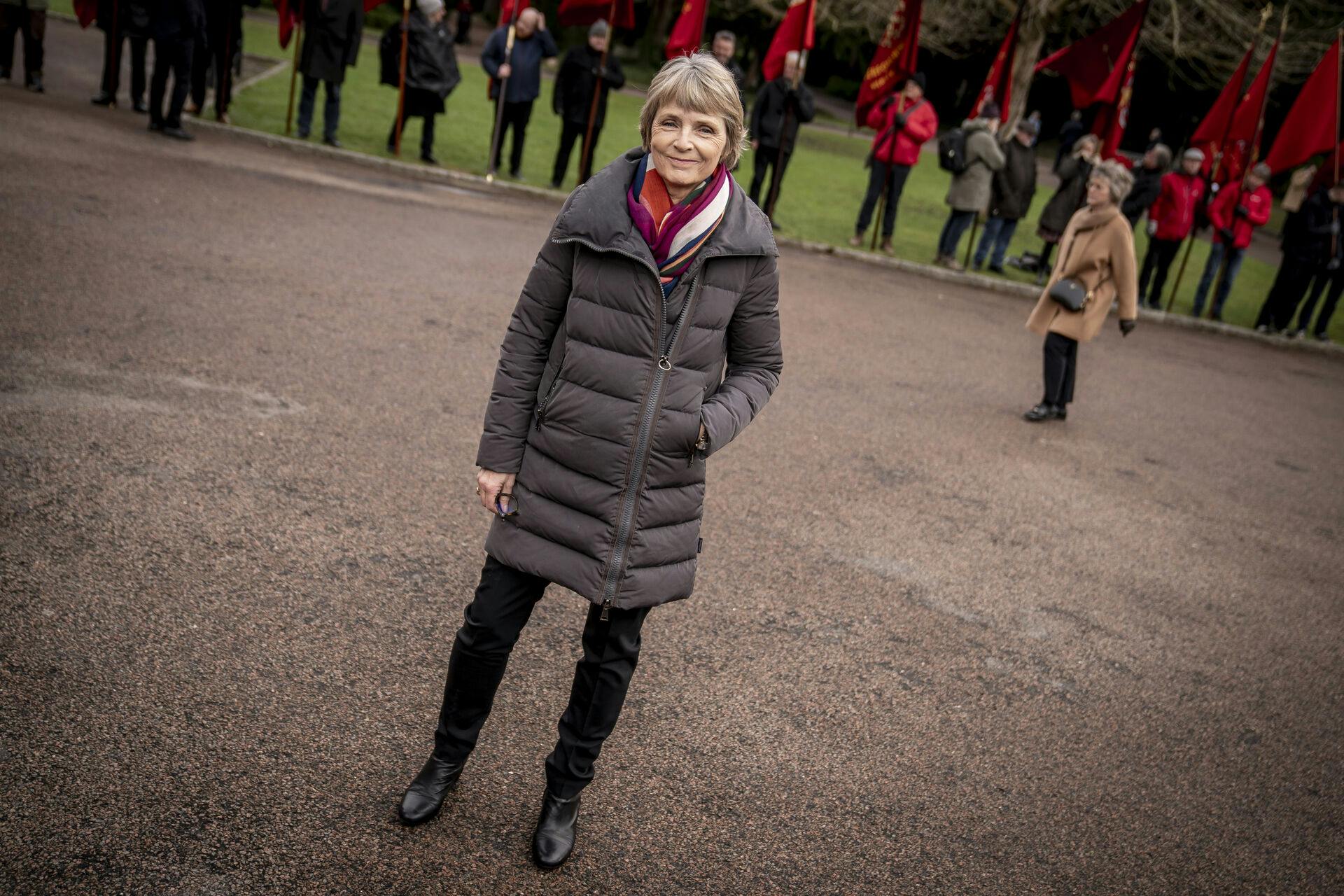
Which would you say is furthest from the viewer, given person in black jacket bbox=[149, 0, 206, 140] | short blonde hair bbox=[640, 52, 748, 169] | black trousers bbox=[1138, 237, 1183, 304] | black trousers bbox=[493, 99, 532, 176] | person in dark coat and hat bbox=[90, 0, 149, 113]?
black trousers bbox=[1138, 237, 1183, 304]

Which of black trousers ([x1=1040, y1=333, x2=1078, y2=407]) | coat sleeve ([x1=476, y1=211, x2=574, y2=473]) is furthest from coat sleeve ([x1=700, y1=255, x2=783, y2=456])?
black trousers ([x1=1040, y1=333, x2=1078, y2=407])

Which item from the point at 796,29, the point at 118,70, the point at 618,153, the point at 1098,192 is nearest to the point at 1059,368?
the point at 1098,192

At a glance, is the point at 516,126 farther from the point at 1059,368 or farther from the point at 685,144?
the point at 685,144

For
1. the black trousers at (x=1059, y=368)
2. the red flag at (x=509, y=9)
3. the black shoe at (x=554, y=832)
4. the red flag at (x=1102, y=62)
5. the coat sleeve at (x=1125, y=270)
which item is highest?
the red flag at (x=1102, y=62)

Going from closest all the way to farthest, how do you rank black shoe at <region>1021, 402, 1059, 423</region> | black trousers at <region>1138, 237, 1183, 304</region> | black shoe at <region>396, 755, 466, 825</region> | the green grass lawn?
black shoe at <region>396, 755, 466, 825</region>, black shoe at <region>1021, 402, 1059, 423</region>, black trousers at <region>1138, 237, 1183, 304</region>, the green grass lawn

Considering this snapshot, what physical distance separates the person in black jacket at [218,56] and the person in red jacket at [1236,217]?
12.7 metres

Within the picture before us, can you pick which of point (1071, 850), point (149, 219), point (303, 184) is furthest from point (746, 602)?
point (303, 184)

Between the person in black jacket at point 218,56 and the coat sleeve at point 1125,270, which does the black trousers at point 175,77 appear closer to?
the person in black jacket at point 218,56

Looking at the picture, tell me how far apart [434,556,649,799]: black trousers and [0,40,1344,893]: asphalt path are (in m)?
0.25

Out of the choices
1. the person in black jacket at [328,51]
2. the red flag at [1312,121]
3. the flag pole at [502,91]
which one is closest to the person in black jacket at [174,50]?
the person in black jacket at [328,51]

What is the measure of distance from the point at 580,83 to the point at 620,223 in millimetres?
12084

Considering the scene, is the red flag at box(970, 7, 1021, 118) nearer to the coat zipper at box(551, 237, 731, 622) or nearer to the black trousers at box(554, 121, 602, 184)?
the black trousers at box(554, 121, 602, 184)

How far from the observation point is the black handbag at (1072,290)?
797cm

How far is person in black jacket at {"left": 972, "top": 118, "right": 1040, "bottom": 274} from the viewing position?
14414 mm
